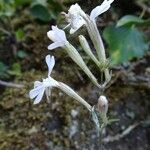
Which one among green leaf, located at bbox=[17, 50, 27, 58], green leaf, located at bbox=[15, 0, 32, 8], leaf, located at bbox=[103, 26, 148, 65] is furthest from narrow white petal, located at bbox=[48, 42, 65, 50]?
green leaf, located at bbox=[15, 0, 32, 8]

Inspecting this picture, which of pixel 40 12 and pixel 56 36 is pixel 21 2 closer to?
pixel 40 12

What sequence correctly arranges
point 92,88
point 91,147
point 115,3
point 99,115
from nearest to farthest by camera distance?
point 99,115, point 91,147, point 92,88, point 115,3

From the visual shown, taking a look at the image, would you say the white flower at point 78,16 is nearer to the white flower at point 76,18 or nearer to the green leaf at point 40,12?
the white flower at point 76,18

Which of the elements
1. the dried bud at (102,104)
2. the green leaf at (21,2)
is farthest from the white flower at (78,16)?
the green leaf at (21,2)

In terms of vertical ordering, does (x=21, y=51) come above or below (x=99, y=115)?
above

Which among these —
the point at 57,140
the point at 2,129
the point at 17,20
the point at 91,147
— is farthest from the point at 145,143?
the point at 17,20

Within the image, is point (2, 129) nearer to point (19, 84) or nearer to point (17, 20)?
point (19, 84)

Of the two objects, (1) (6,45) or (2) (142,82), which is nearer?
(2) (142,82)
